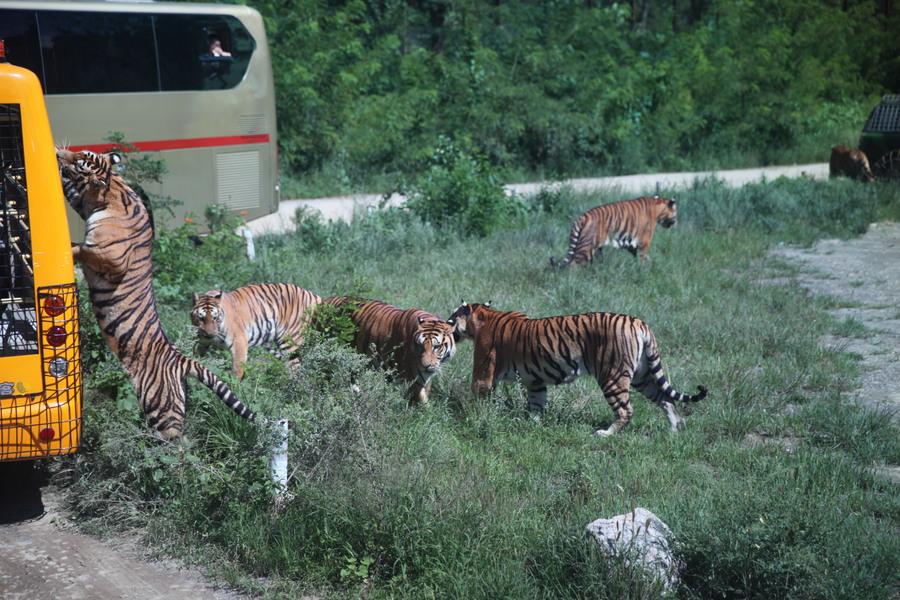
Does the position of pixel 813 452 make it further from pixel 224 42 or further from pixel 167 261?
pixel 224 42

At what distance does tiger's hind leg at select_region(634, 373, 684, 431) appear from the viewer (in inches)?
266

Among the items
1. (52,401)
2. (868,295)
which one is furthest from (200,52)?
(868,295)

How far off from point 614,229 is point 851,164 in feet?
25.4

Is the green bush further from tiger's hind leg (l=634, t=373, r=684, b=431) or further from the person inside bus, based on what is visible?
tiger's hind leg (l=634, t=373, r=684, b=431)

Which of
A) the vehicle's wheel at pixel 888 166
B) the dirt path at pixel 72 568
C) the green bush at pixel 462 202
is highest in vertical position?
the vehicle's wheel at pixel 888 166

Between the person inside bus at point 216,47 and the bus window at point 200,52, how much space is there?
0.02m

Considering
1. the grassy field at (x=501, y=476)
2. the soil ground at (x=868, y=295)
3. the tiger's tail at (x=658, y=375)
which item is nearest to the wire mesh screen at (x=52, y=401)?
the grassy field at (x=501, y=476)

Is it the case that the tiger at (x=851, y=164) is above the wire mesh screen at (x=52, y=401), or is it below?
above

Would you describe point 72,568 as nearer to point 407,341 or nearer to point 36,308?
point 36,308

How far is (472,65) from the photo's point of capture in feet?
69.8

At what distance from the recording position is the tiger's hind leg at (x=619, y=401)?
668cm

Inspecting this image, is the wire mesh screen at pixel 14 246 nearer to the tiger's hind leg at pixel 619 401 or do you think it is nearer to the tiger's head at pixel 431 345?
the tiger's head at pixel 431 345

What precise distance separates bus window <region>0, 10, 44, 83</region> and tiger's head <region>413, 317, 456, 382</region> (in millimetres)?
6743

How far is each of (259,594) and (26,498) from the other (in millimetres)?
2071
